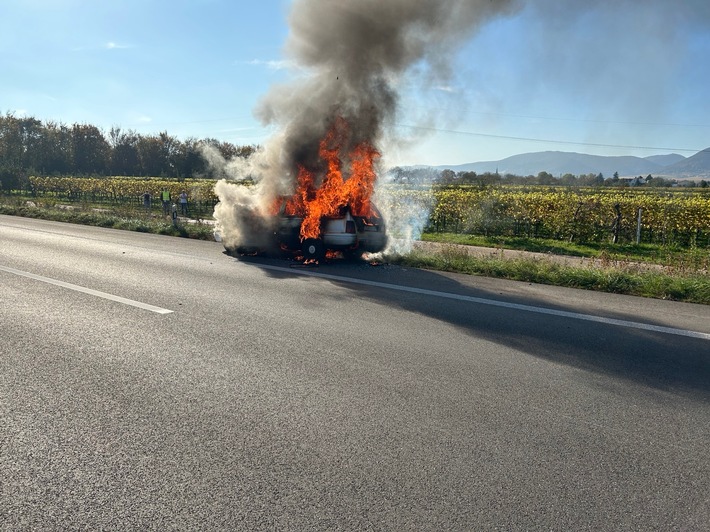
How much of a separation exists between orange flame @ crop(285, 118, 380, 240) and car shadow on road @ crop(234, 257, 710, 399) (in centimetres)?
201

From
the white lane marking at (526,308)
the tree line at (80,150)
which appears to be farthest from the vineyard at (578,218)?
the tree line at (80,150)

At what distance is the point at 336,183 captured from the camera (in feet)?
35.7

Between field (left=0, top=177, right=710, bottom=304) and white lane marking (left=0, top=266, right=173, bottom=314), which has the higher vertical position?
field (left=0, top=177, right=710, bottom=304)

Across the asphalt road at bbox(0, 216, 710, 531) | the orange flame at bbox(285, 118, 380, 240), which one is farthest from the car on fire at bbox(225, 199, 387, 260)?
the asphalt road at bbox(0, 216, 710, 531)

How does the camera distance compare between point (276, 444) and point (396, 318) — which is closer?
point (276, 444)

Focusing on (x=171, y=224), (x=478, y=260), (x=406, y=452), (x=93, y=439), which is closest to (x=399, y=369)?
(x=406, y=452)

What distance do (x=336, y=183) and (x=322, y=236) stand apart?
115 centimetres

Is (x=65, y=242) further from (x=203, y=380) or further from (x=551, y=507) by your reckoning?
(x=551, y=507)

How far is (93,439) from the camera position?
3314mm

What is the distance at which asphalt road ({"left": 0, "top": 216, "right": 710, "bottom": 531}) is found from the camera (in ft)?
8.77

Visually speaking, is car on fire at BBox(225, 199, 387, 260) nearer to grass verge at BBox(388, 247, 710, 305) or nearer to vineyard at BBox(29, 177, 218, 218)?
grass verge at BBox(388, 247, 710, 305)

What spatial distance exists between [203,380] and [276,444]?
131 centimetres

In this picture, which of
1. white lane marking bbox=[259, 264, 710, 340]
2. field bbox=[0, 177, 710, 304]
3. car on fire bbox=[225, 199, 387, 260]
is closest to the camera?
white lane marking bbox=[259, 264, 710, 340]

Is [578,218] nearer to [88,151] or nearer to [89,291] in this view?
[89,291]
